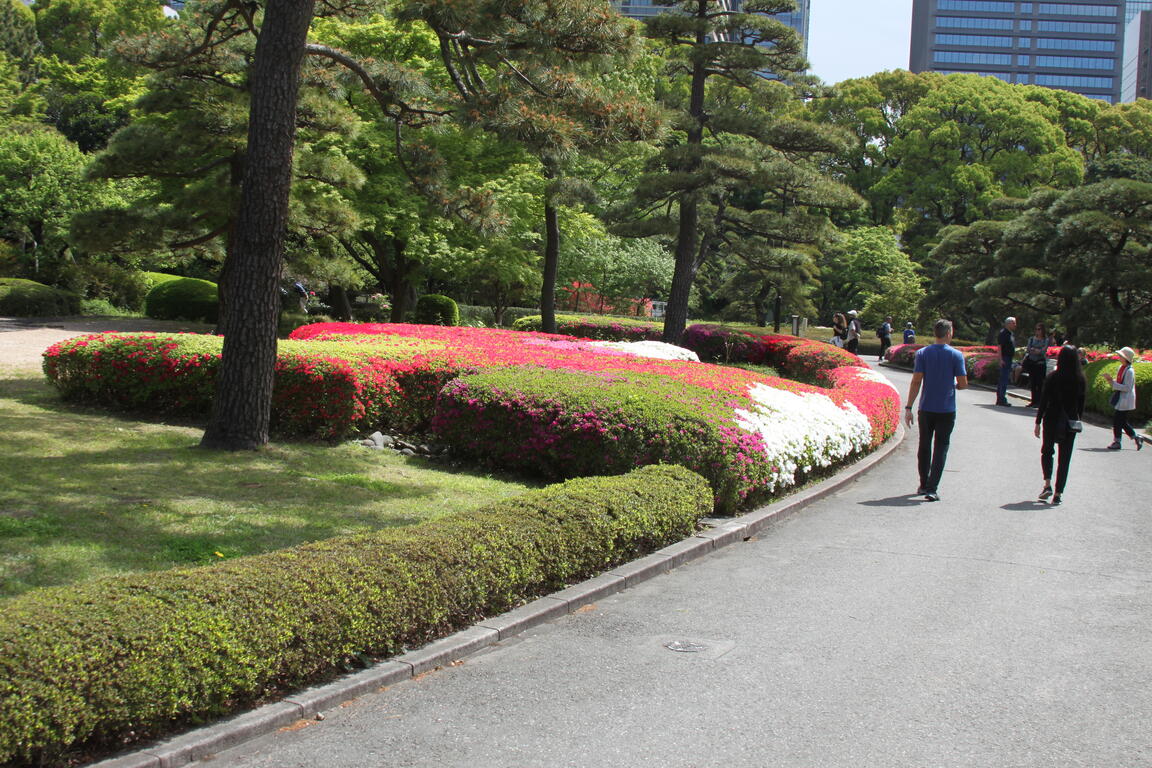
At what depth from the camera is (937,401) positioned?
30.9 ft

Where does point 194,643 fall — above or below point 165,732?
above

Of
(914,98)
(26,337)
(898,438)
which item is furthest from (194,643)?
(914,98)

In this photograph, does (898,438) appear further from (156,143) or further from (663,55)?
(663,55)

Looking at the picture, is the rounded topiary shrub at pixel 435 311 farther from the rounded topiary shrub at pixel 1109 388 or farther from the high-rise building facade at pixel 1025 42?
the high-rise building facade at pixel 1025 42

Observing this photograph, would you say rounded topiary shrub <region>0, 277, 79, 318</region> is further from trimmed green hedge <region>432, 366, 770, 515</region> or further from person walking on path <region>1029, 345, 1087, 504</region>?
person walking on path <region>1029, 345, 1087, 504</region>

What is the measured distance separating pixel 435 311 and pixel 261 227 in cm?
1931

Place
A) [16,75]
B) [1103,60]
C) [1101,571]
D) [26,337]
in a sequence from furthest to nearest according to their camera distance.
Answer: [1103,60], [16,75], [26,337], [1101,571]

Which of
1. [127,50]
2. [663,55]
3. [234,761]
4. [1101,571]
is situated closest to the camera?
[234,761]

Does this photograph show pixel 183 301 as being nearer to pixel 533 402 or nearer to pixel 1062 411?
pixel 533 402

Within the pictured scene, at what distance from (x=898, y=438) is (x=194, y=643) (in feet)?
39.5

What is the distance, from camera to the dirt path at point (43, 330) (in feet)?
50.2

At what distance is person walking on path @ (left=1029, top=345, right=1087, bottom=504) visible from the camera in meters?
9.39

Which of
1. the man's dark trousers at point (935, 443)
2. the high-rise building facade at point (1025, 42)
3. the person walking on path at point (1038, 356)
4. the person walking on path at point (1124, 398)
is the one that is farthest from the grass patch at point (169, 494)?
the high-rise building facade at point (1025, 42)

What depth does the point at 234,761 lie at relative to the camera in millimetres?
3418
